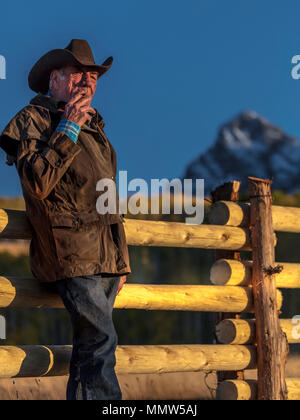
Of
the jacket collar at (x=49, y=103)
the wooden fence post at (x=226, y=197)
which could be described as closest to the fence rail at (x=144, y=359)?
the wooden fence post at (x=226, y=197)

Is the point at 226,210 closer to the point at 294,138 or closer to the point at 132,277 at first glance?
Answer: the point at 132,277

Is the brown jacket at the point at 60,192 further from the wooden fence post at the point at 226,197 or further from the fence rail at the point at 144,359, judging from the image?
the wooden fence post at the point at 226,197

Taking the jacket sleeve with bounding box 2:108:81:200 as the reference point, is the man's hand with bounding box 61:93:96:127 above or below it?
above

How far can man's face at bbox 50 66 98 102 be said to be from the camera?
434 centimetres

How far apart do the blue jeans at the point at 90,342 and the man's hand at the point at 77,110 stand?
3.16 ft

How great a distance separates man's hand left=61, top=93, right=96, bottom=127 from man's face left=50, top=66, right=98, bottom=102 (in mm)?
142

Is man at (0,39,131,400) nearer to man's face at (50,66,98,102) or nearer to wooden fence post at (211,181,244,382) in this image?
man's face at (50,66,98,102)

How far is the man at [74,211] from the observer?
13.2ft

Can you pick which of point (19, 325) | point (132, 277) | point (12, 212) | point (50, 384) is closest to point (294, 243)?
point (132, 277)

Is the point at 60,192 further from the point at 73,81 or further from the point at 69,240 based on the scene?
the point at 73,81

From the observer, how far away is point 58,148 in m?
4.00

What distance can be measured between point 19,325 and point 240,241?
24.9 metres

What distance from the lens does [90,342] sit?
409 centimetres

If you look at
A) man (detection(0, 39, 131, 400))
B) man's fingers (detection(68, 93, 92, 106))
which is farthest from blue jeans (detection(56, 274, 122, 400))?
man's fingers (detection(68, 93, 92, 106))
